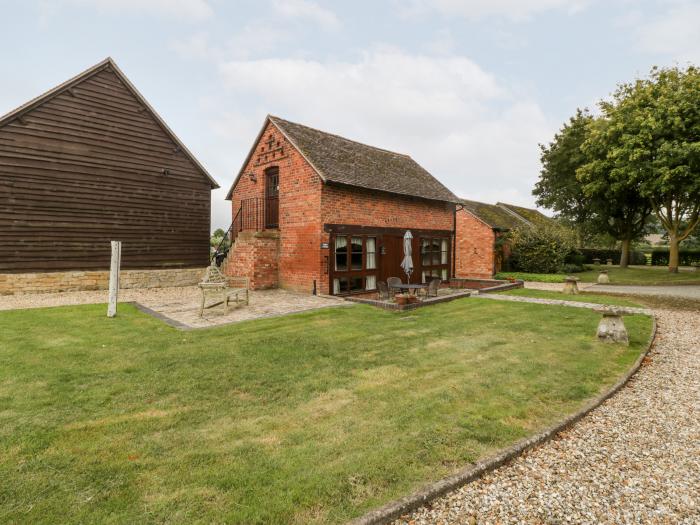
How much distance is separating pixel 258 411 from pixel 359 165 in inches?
509

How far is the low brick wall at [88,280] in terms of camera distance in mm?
12211

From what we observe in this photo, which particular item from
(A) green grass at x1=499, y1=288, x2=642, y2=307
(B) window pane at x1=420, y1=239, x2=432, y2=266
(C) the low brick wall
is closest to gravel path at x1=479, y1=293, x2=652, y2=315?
(A) green grass at x1=499, y1=288, x2=642, y2=307

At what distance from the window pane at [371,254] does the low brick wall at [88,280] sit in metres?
7.85

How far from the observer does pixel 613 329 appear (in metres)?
7.29

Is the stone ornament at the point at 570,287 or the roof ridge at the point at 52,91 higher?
the roof ridge at the point at 52,91

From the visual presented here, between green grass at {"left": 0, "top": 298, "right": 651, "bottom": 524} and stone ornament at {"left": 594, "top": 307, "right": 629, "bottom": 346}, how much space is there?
335 mm

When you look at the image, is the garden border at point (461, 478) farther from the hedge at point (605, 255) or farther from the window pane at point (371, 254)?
the hedge at point (605, 255)

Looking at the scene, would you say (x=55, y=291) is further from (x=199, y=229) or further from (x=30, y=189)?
(x=199, y=229)

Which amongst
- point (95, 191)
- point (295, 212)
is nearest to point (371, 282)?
point (295, 212)

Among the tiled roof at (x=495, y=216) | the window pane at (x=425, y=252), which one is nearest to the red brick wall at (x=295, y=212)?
the window pane at (x=425, y=252)

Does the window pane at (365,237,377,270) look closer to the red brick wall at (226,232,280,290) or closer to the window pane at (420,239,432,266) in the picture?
the window pane at (420,239,432,266)

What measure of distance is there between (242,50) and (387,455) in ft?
54.6

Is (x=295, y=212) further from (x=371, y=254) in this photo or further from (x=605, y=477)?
(x=605, y=477)

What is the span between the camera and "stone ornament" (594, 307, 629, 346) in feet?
23.7
